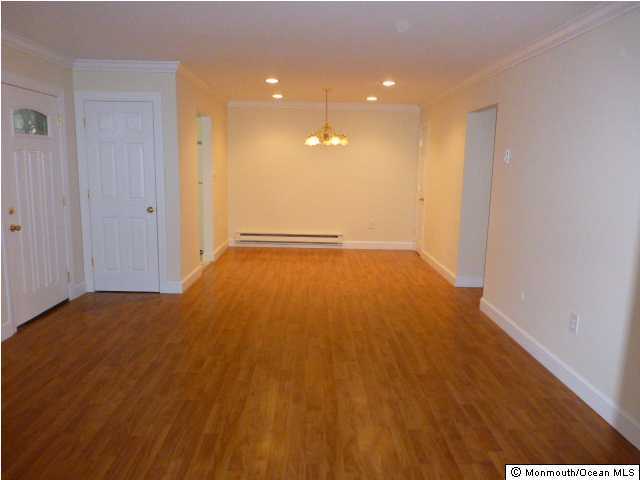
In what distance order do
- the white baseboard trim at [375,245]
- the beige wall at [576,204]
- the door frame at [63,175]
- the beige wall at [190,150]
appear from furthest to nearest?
the white baseboard trim at [375,245] < the beige wall at [190,150] < the door frame at [63,175] < the beige wall at [576,204]

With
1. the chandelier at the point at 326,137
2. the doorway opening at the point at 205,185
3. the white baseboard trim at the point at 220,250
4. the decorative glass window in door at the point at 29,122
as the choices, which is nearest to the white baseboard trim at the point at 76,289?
the decorative glass window in door at the point at 29,122

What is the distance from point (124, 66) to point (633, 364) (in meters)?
5.21

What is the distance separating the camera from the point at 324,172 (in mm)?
8492

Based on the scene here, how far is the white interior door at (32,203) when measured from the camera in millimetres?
4168

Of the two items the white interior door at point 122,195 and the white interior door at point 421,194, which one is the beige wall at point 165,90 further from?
the white interior door at point 421,194

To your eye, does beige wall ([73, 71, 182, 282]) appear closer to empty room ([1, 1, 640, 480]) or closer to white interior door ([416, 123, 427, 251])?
empty room ([1, 1, 640, 480])

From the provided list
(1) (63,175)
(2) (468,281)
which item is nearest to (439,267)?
(2) (468,281)

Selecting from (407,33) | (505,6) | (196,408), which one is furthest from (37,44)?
(505,6)

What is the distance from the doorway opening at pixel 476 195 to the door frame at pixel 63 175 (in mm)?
4459

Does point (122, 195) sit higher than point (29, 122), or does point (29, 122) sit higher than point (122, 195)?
point (29, 122)

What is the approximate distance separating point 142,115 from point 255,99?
2.96 m

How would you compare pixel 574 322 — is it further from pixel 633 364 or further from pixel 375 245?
pixel 375 245

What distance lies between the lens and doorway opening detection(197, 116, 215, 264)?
23.2ft

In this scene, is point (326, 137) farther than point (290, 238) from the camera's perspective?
No
